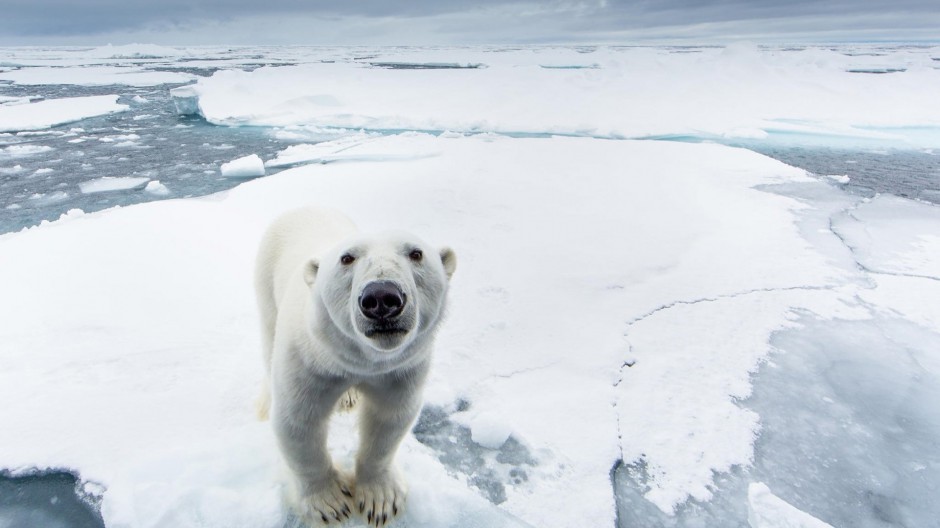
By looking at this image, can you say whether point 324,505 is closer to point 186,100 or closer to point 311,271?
point 311,271

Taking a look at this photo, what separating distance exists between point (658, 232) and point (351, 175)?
12.0 ft

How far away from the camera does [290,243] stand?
6.70ft

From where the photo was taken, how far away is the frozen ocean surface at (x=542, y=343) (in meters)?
1.81

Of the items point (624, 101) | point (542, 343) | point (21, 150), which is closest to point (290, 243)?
point (542, 343)

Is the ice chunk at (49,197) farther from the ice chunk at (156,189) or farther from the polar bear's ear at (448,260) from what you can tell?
the polar bear's ear at (448,260)

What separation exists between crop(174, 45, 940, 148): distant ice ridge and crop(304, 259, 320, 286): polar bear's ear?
1008 cm

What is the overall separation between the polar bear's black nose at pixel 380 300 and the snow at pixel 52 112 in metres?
13.0

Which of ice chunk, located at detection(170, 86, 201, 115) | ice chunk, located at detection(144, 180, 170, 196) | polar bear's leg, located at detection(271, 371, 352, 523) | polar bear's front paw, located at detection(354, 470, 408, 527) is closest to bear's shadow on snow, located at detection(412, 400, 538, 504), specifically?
polar bear's front paw, located at detection(354, 470, 408, 527)

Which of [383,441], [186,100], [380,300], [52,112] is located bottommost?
[52,112]

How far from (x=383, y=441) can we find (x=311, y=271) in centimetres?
56

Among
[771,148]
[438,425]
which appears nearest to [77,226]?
[438,425]

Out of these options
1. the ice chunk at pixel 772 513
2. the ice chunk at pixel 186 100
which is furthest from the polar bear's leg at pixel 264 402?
the ice chunk at pixel 186 100

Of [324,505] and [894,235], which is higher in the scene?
[324,505]

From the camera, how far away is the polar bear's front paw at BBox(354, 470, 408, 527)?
165 centimetres
